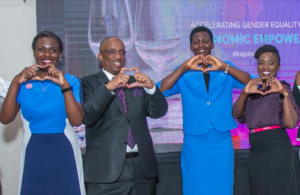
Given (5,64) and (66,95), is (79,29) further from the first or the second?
(66,95)

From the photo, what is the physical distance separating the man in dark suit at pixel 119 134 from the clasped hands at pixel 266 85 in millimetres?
696

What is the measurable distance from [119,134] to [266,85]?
1220mm

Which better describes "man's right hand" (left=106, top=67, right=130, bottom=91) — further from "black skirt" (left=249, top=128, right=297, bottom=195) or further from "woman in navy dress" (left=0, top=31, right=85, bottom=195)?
"black skirt" (left=249, top=128, right=297, bottom=195)

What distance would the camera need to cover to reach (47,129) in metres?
2.53

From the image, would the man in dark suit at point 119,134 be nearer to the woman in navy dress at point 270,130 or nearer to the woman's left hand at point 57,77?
the woman's left hand at point 57,77

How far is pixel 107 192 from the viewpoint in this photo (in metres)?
2.54

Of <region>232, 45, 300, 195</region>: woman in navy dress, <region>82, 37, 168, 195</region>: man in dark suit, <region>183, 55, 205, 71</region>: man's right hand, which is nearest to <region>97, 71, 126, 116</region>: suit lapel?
<region>82, 37, 168, 195</region>: man in dark suit

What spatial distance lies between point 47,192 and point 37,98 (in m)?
0.67

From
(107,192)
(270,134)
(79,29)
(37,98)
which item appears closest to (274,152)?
(270,134)

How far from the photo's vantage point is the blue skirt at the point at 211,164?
2.85 m

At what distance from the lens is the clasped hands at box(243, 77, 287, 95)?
8.93 ft

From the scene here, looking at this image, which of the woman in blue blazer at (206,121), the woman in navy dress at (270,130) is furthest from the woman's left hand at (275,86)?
the woman in blue blazer at (206,121)

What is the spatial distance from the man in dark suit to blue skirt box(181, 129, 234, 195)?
38cm

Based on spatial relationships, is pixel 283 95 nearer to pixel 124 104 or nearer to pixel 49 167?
pixel 124 104
